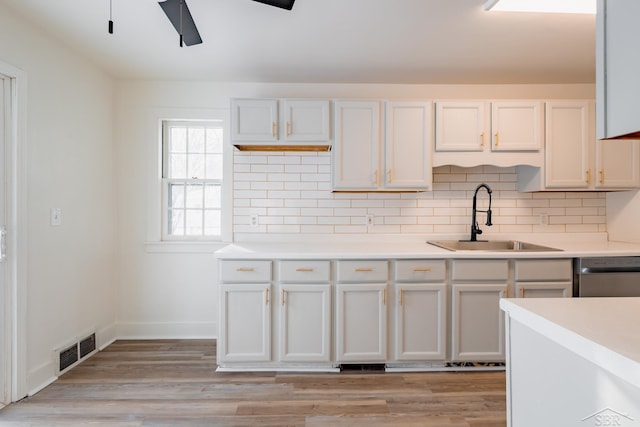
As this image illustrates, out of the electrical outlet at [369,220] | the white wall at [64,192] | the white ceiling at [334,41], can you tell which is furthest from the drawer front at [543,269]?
the white wall at [64,192]

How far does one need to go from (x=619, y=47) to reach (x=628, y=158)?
280cm

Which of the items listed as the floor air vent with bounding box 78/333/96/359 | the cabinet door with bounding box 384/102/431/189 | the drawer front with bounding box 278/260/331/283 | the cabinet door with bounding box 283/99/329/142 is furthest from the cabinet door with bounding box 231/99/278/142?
the floor air vent with bounding box 78/333/96/359

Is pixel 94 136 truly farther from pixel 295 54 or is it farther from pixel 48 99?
pixel 295 54

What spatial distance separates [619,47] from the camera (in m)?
0.84

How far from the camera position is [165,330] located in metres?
3.27

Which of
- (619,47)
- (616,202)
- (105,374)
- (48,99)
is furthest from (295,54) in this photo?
(616,202)

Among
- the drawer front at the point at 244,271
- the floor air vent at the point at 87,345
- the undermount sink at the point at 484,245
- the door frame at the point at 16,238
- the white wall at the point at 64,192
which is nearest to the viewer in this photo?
the door frame at the point at 16,238

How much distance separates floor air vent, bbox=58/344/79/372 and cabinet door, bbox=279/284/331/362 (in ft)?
5.24

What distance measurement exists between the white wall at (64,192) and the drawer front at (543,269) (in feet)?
11.1

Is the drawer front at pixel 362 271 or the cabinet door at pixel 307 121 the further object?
the cabinet door at pixel 307 121

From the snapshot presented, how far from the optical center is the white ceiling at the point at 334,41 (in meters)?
2.12

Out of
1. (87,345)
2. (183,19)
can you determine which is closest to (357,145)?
(183,19)

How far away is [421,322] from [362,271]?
59 cm

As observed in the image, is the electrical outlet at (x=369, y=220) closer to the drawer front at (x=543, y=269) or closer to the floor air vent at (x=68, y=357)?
the drawer front at (x=543, y=269)
